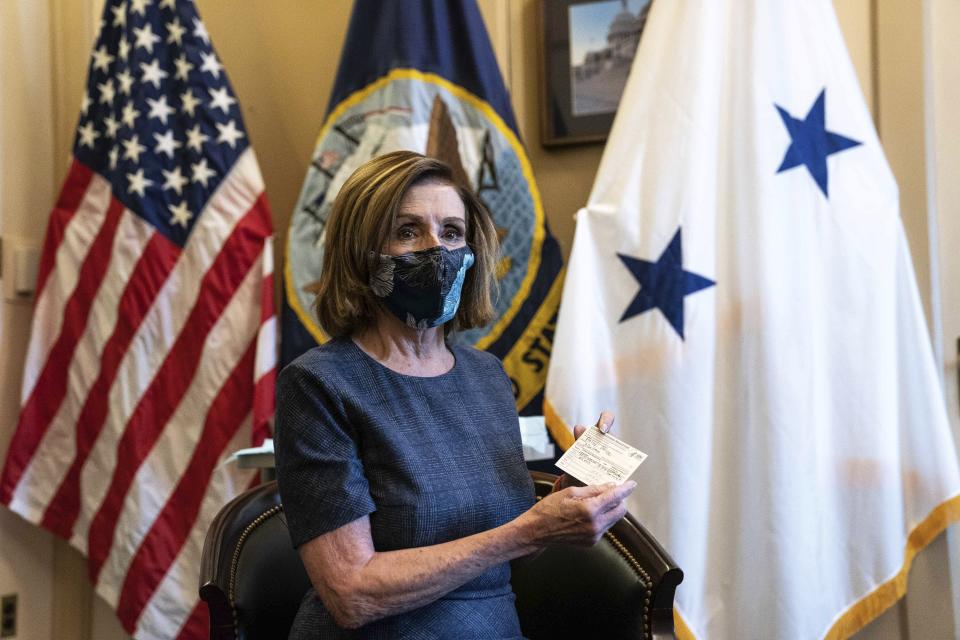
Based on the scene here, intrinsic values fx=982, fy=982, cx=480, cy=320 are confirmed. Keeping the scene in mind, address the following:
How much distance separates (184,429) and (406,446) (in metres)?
1.73

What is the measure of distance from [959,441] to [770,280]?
0.75 meters

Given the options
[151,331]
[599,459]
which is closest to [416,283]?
[599,459]

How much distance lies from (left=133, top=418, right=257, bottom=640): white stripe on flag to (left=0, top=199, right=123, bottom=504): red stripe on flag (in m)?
0.59

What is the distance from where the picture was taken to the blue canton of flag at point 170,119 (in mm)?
3037

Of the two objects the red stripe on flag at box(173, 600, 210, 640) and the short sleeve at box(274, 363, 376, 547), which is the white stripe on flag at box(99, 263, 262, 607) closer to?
the red stripe on flag at box(173, 600, 210, 640)

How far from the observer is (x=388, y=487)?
1467 millimetres

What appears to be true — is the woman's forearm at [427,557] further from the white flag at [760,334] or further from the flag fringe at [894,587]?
the flag fringe at [894,587]

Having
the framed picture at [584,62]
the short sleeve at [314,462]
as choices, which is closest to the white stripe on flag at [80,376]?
the framed picture at [584,62]

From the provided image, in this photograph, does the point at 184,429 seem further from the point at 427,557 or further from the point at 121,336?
the point at 427,557

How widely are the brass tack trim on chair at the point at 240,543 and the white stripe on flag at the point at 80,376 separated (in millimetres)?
1407

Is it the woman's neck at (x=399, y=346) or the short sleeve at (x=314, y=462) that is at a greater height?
the woman's neck at (x=399, y=346)

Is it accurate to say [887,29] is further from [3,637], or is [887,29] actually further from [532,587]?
[3,637]

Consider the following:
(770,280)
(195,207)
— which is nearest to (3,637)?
(195,207)

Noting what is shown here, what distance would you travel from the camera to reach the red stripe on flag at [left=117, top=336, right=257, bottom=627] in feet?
9.74
